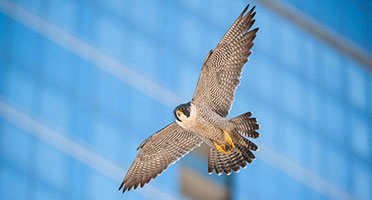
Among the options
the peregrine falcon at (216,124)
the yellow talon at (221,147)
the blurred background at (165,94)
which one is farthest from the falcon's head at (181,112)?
the blurred background at (165,94)

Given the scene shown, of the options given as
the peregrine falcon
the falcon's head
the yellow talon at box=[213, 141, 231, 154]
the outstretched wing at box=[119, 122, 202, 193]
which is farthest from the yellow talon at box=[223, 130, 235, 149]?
the outstretched wing at box=[119, 122, 202, 193]

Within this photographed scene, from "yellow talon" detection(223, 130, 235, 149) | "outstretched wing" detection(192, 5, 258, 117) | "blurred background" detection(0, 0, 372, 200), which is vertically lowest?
"yellow talon" detection(223, 130, 235, 149)

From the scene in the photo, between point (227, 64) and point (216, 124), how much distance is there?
3.42 feet

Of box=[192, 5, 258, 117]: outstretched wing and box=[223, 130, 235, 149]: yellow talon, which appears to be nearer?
box=[223, 130, 235, 149]: yellow talon

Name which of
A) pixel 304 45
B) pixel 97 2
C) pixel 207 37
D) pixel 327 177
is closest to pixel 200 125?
pixel 97 2

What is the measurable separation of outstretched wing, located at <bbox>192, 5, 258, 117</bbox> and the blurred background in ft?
37.9

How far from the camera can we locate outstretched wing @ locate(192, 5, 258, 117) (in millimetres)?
12852

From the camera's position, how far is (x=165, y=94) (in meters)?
27.9

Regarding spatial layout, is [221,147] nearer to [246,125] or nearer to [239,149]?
[239,149]

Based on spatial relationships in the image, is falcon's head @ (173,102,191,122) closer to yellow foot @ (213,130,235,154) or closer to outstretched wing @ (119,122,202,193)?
yellow foot @ (213,130,235,154)

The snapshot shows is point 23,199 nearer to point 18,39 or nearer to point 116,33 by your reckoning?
point 18,39

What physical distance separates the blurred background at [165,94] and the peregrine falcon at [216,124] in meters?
10.5

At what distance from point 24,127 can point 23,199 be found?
2361 millimetres

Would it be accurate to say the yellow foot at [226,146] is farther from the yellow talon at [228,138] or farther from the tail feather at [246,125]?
the tail feather at [246,125]
